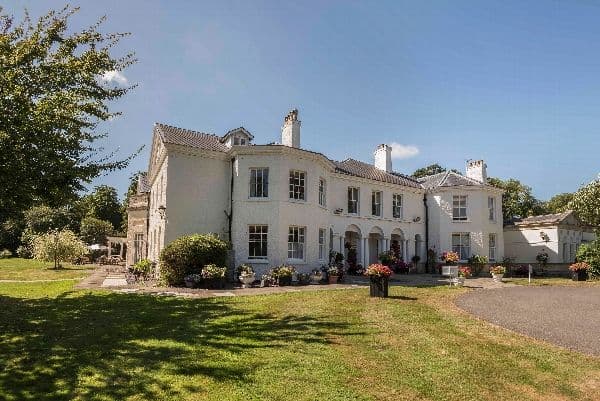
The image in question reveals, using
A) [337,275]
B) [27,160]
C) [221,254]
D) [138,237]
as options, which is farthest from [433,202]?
[27,160]

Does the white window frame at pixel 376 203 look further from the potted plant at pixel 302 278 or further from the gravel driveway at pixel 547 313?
the gravel driveway at pixel 547 313

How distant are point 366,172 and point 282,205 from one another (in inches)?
428

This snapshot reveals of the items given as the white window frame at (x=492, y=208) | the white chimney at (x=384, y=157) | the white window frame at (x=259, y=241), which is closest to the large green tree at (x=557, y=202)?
the white window frame at (x=492, y=208)

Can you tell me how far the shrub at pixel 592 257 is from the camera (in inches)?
1118

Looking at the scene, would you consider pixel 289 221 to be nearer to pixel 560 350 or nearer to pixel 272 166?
pixel 272 166

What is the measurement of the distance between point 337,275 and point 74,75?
15.3 metres

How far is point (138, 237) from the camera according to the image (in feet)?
100

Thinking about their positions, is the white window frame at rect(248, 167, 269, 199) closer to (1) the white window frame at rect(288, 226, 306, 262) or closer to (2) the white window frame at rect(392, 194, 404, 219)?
(1) the white window frame at rect(288, 226, 306, 262)

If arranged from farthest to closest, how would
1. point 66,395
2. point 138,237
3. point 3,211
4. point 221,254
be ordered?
1. point 138,237
2. point 221,254
3. point 3,211
4. point 66,395

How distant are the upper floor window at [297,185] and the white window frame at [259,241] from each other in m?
2.45

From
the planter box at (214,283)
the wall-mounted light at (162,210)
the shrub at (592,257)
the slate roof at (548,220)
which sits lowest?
the planter box at (214,283)

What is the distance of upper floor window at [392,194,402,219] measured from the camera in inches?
1226

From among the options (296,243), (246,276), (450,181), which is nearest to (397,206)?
(450,181)

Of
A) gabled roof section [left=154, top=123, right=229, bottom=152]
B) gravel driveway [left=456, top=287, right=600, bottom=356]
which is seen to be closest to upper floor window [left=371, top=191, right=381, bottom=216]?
gabled roof section [left=154, top=123, right=229, bottom=152]
